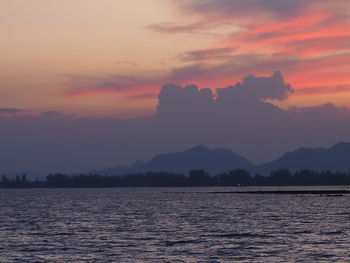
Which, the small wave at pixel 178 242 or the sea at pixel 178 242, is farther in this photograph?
the small wave at pixel 178 242

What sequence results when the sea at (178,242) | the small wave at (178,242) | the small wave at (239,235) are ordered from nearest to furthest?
the sea at (178,242) < the small wave at (178,242) < the small wave at (239,235)

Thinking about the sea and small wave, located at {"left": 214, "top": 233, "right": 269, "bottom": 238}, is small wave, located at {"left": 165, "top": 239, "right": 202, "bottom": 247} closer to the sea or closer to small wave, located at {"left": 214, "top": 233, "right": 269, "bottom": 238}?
the sea

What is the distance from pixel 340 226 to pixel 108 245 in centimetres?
4078

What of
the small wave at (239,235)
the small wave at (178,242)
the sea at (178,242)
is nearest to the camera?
the sea at (178,242)

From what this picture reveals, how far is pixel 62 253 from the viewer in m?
65.1

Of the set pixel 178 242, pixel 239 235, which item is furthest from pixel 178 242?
pixel 239 235

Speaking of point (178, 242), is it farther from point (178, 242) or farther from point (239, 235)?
point (239, 235)

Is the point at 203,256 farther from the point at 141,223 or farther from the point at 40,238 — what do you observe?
the point at 141,223

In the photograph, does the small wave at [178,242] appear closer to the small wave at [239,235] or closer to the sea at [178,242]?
the sea at [178,242]

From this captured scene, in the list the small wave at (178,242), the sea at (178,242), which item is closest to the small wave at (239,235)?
the sea at (178,242)

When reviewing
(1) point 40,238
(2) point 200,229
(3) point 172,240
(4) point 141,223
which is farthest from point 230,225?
(1) point 40,238

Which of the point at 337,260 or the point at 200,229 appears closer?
the point at 337,260

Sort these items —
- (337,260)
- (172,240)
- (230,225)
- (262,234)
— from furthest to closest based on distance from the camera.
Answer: (230,225)
(262,234)
(172,240)
(337,260)

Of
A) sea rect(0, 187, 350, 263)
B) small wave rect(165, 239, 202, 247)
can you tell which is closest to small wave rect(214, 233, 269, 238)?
sea rect(0, 187, 350, 263)
